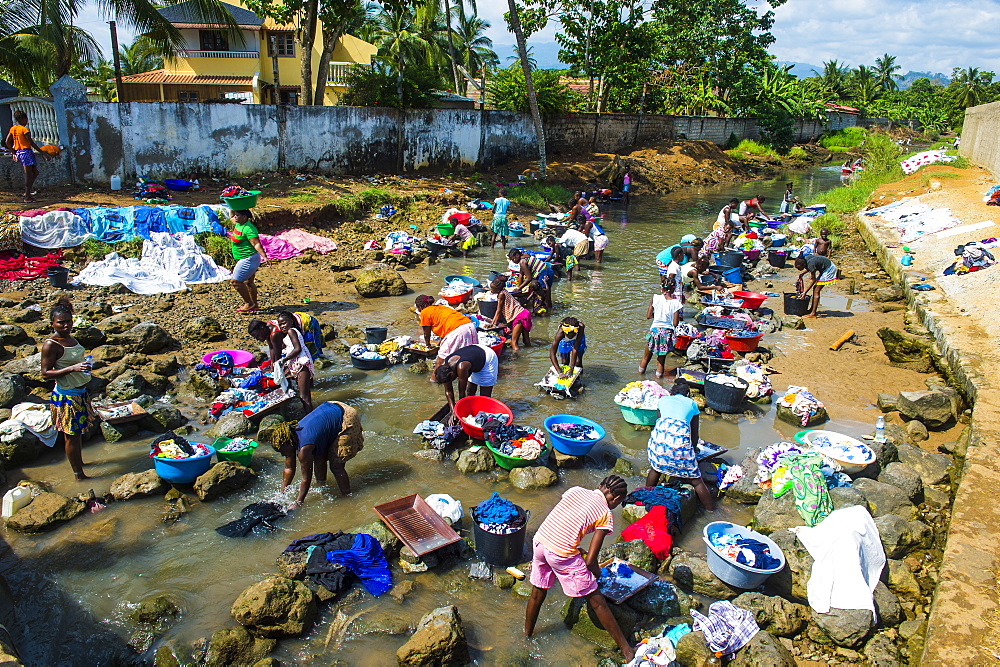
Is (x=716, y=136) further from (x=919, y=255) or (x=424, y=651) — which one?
(x=424, y=651)

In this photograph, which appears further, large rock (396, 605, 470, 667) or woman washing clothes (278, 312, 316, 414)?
woman washing clothes (278, 312, 316, 414)

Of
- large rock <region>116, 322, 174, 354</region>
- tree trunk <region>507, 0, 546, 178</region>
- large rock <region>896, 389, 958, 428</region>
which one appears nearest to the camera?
large rock <region>896, 389, 958, 428</region>

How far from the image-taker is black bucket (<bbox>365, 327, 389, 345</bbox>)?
428 inches

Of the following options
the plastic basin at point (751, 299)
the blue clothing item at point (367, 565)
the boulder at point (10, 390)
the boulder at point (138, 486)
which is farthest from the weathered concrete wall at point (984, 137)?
the boulder at point (10, 390)

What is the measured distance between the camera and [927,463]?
25.1 feet

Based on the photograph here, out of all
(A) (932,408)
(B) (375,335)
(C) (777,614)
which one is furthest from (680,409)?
(B) (375,335)

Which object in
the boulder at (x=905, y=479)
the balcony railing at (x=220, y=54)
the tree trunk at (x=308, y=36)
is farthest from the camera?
the balcony railing at (x=220, y=54)

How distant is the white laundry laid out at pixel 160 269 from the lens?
12523 mm

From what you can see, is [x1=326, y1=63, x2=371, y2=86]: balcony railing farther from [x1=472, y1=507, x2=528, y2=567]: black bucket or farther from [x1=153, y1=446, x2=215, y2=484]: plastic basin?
[x1=472, y1=507, x2=528, y2=567]: black bucket

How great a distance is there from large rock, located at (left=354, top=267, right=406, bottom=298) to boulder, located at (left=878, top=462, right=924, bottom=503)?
382 inches

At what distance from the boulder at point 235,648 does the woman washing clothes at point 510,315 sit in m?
6.77

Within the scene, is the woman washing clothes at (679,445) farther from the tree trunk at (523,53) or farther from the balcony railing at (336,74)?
the balcony railing at (336,74)

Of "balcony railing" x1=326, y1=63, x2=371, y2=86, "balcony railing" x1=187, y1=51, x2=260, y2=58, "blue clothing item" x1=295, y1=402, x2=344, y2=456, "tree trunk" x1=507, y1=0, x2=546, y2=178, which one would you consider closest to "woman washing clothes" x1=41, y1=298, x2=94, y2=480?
"blue clothing item" x1=295, y1=402, x2=344, y2=456

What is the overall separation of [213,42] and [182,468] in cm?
3297
